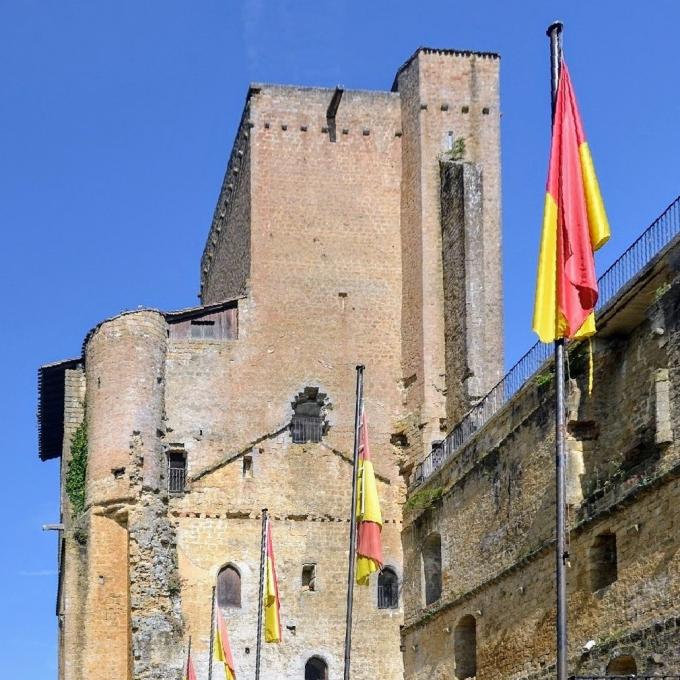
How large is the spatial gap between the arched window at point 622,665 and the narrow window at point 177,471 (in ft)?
47.9

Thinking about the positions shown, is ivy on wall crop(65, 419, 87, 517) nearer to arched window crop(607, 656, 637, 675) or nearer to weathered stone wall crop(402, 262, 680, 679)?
weathered stone wall crop(402, 262, 680, 679)

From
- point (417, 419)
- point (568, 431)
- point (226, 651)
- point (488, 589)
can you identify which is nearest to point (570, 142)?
point (568, 431)

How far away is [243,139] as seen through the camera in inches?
1470

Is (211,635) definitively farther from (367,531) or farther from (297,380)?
(367,531)

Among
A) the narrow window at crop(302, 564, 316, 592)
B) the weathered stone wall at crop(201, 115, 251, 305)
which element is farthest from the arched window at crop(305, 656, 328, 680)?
the weathered stone wall at crop(201, 115, 251, 305)

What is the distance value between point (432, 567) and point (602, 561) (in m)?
10.2

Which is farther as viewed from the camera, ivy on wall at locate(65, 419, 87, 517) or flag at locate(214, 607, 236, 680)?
ivy on wall at locate(65, 419, 87, 517)

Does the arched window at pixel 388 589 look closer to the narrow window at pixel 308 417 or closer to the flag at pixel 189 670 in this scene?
the narrow window at pixel 308 417

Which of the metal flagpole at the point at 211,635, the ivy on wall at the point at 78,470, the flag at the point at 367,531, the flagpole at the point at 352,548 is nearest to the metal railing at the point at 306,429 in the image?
the metal flagpole at the point at 211,635

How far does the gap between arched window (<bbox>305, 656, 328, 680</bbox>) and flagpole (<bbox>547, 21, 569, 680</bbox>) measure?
65.3 ft

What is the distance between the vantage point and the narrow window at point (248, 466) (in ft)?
111

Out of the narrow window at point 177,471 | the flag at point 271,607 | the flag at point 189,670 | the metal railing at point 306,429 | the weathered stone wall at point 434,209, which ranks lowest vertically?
the flag at point 189,670

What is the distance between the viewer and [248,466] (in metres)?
34.0

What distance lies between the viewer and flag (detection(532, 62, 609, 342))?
13977 mm
